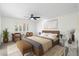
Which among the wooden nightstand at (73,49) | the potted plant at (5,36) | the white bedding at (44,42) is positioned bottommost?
the wooden nightstand at (73,49)

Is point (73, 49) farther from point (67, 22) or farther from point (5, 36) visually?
point (5, 36)

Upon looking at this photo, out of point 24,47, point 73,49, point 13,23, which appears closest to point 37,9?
point 13,23

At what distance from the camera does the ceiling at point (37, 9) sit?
144 cm

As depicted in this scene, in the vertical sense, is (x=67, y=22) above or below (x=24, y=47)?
above

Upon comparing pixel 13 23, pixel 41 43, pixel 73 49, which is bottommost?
pixel 73 49

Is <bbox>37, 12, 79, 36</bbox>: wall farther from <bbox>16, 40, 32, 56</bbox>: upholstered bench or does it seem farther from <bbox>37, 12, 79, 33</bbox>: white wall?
<bbox>16, 40, 32, 56</bbox>: upholstered bench

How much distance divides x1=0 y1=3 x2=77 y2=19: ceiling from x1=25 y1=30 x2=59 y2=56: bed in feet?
1.00

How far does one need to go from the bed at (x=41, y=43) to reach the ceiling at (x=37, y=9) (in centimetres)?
30

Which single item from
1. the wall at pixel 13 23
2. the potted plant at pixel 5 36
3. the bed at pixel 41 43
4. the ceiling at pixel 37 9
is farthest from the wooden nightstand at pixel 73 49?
the potted plant at pixel 5 36

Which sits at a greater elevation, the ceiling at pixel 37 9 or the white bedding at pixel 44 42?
the ceiling at pixel 37 9

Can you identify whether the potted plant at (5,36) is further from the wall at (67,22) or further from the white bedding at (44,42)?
the wall at (67,22)

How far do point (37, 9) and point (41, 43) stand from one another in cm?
52

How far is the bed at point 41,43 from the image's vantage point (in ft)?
4.59

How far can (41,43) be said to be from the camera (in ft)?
4.63
